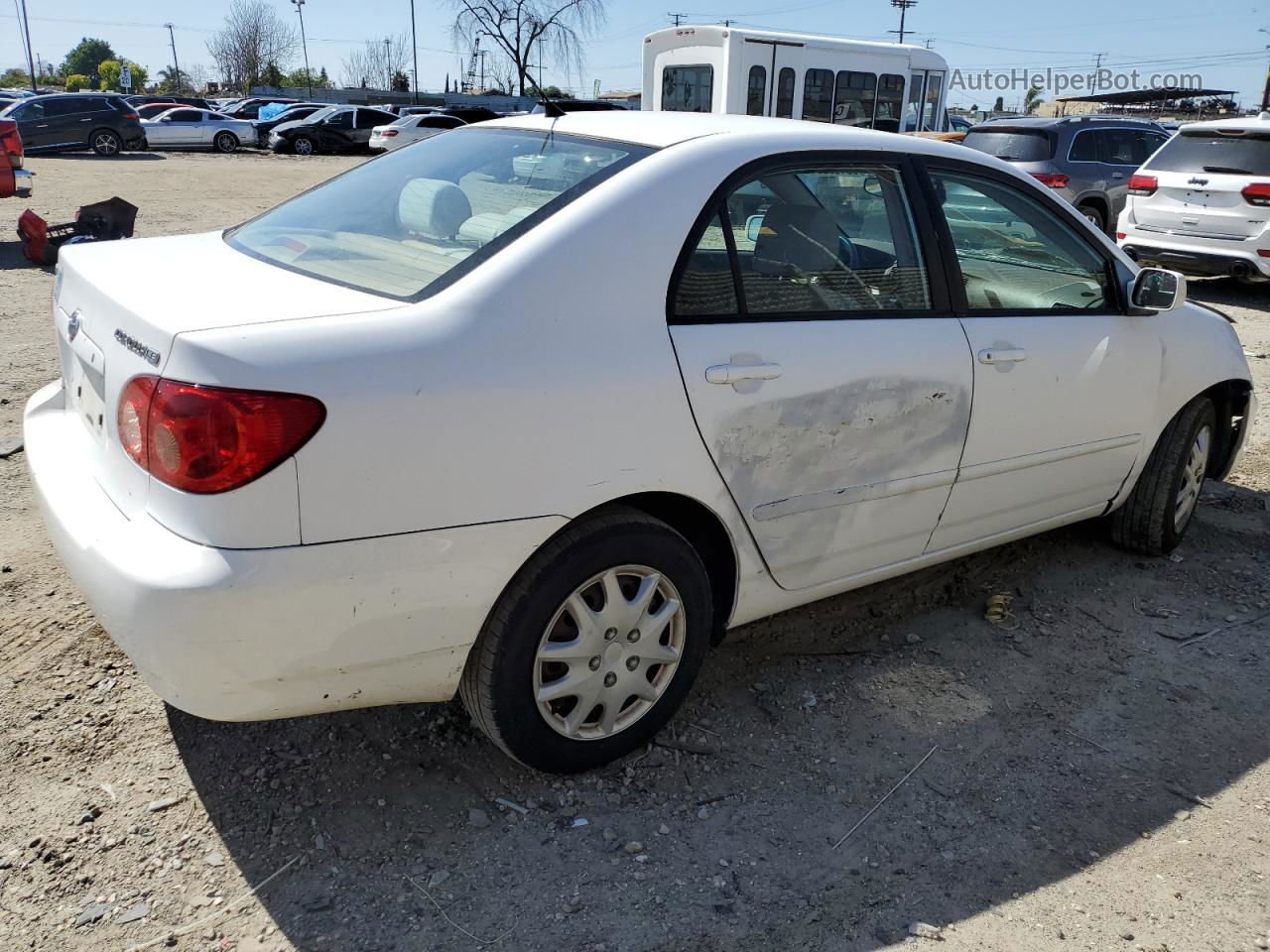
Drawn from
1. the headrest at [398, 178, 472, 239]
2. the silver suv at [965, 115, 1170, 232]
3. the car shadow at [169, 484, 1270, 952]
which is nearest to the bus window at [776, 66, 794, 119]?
the silver suv at [965, 115, 1170, 232]

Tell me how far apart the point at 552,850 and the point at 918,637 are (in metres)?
1.67

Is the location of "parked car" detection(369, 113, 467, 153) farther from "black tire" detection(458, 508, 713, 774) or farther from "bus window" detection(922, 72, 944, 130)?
"black tire" detection(458, 508, 713, 774)

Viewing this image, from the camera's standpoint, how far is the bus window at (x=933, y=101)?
733 inches

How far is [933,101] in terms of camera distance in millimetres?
18984

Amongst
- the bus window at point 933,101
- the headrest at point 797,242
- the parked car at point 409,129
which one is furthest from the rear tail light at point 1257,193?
the parked car at point 409,129

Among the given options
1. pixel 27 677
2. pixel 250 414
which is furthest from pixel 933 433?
pixel 27 677

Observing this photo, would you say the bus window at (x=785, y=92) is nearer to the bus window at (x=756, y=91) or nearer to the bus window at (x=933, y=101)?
the bus window at (x=756, y=91)

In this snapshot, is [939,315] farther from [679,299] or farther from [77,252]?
[77,252]

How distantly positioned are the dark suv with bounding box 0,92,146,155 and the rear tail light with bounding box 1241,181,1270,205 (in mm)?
27122

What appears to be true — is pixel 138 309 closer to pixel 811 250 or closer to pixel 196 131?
pixel 811 250

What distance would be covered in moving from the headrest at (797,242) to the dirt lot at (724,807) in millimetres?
1296

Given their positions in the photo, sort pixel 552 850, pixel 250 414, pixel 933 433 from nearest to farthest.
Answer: pixel 250 414 < pixel 552 850 < pixel 933 433

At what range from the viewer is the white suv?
9.70 metres

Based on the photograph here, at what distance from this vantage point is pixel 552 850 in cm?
252
